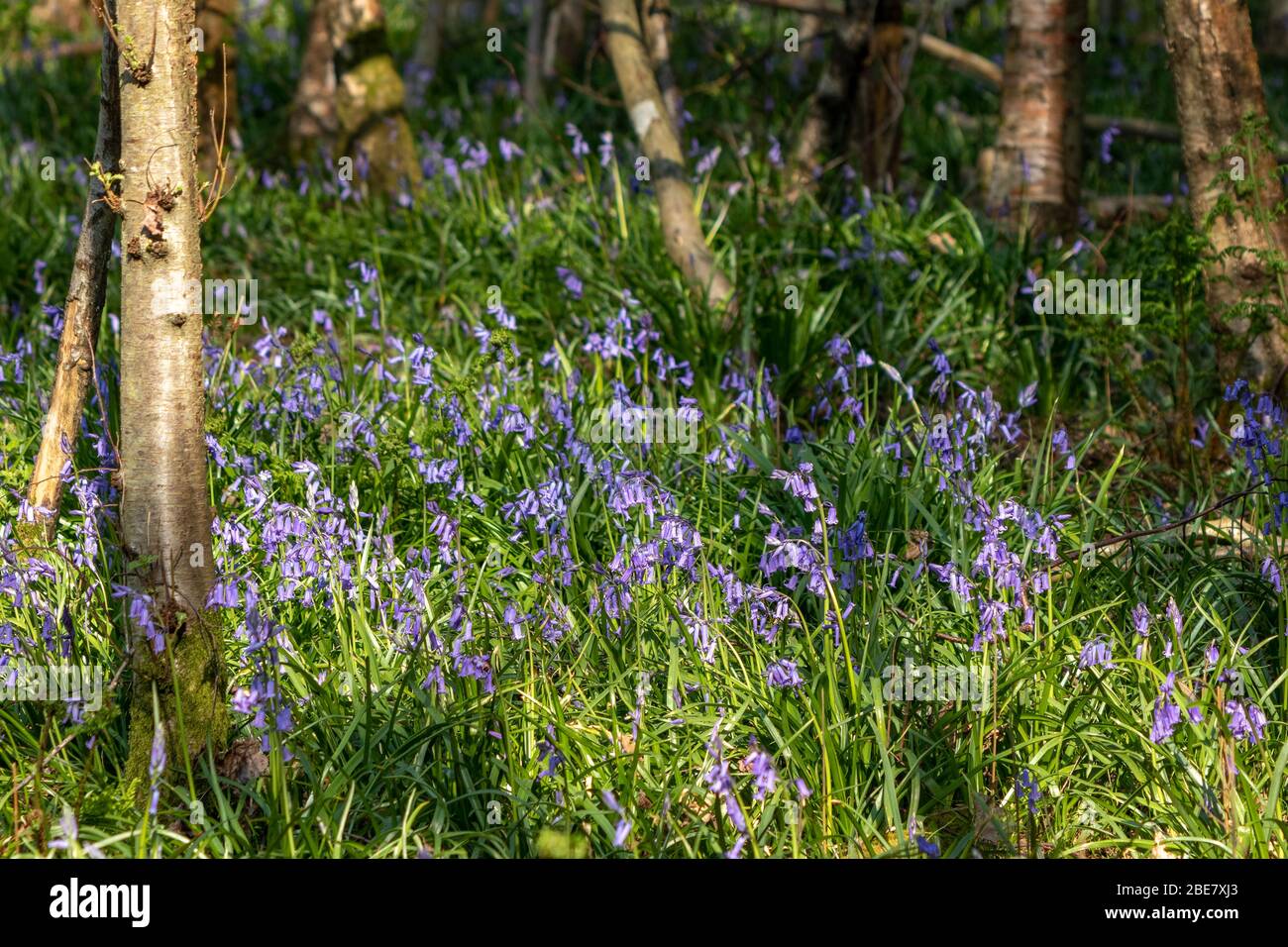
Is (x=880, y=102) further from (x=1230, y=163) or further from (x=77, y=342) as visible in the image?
(x=77, y=342)

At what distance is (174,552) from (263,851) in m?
0.76

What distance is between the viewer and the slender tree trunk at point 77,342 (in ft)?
11.8

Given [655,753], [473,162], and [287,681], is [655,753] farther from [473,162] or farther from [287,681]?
[473,162]

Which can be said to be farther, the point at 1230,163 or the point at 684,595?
the point at 1230,163

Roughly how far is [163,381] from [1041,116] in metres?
4.84

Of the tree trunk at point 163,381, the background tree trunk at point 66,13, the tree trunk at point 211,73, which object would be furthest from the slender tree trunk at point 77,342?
the background tree trunk at point 66,13

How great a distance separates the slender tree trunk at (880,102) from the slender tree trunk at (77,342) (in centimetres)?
451

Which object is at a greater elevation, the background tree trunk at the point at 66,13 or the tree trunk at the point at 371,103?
the background tree trunk at the point at 66,13

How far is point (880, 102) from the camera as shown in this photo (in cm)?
732

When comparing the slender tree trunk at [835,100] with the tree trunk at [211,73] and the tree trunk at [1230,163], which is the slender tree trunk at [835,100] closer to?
the tree trunk at [1230,163]

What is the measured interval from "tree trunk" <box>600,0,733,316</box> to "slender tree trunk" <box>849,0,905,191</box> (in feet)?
4.80

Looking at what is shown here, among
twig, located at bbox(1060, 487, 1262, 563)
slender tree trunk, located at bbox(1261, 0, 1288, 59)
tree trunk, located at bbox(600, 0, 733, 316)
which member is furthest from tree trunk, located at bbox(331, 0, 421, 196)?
slender tree trunk, located at bbox(1261, 0, 1288, 59)

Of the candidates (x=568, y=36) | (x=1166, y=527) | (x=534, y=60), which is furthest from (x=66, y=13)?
(x=1166, y=527)

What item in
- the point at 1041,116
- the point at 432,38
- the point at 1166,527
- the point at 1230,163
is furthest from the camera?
the point at 432,38
